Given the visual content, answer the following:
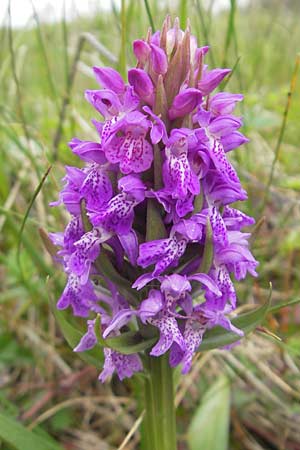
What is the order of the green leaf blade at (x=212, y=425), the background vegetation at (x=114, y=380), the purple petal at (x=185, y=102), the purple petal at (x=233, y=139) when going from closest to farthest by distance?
the purple petal at (x=185, y=102) < the purple petal at (x=233, y=139) < the green leaf blade at (x=212, y=425) < the background vegetation at (x=114, y=380)

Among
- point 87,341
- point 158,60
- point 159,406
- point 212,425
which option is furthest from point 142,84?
point 212,425

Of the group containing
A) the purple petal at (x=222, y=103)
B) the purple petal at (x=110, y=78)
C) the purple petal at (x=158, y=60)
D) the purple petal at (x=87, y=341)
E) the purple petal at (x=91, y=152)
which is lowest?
the purple petal at (x=87, y=341)

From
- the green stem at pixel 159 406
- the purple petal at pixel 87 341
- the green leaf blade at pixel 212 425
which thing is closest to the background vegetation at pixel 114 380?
the green leaf blade at pixel 212 425

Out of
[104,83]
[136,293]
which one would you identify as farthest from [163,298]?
[104,83]

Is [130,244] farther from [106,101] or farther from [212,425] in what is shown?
[212,425]

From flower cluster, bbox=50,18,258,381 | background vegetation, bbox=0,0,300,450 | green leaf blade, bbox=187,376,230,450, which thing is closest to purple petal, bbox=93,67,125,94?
flower cluster, bbox=50,18,258,381

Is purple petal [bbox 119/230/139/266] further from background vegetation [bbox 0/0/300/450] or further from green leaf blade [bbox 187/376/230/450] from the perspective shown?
green leaf blade [bbox 187/376/230/450]

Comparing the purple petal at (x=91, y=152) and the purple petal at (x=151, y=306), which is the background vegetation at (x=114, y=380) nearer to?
the purple petal at (x=91, y=152)

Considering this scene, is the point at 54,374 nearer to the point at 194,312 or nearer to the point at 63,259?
the point at 63,259
